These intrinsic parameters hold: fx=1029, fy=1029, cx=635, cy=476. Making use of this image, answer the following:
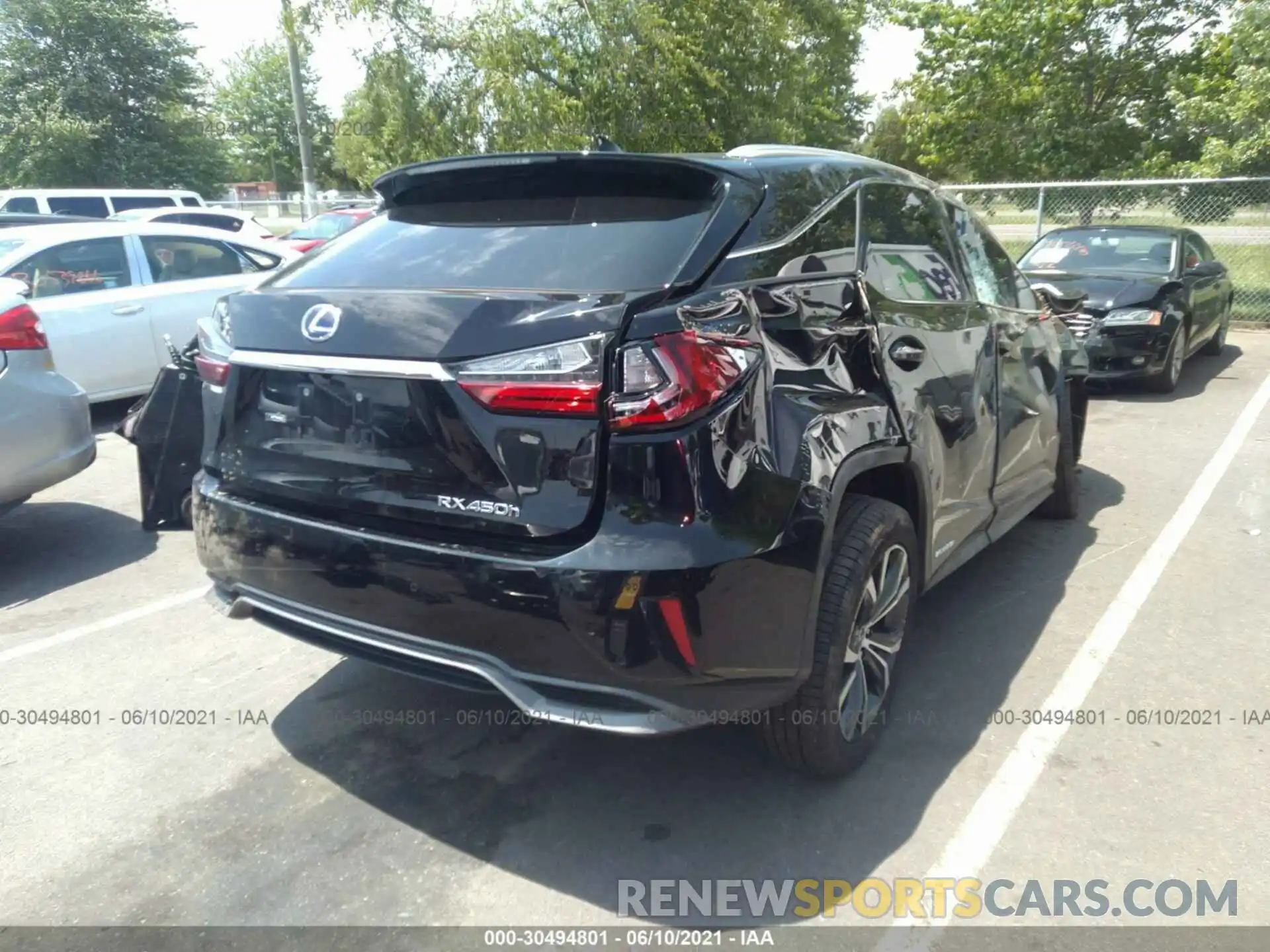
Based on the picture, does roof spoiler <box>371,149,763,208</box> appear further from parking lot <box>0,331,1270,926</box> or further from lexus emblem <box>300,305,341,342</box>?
parking lot <box>0,331,1270,926</box>

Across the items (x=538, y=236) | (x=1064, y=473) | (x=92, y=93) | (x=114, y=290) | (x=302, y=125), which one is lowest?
(x=1064, y=473)

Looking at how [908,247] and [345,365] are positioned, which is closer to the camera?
[345,365]

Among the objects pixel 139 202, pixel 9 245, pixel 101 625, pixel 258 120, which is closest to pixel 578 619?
pixel 101 625

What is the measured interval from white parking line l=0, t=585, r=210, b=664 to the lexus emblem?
195cm

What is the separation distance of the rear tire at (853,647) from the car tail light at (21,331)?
13.0 ft

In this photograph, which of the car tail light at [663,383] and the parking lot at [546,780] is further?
the parking lot at [546,780]

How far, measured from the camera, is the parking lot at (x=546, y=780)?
2.65 meters

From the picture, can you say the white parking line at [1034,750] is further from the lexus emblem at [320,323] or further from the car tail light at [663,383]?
the lexus emblem at [320,323]

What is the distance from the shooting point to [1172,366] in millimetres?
9281

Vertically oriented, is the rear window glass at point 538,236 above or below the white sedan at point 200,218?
above

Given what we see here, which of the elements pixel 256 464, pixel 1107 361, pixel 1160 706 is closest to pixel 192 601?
pixel 256 464

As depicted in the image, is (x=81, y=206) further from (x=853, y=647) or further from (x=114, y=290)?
(x=853, y=647)

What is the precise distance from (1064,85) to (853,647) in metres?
18.3

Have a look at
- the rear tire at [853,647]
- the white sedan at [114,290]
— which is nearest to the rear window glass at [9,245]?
the white sedan at [114,290]
